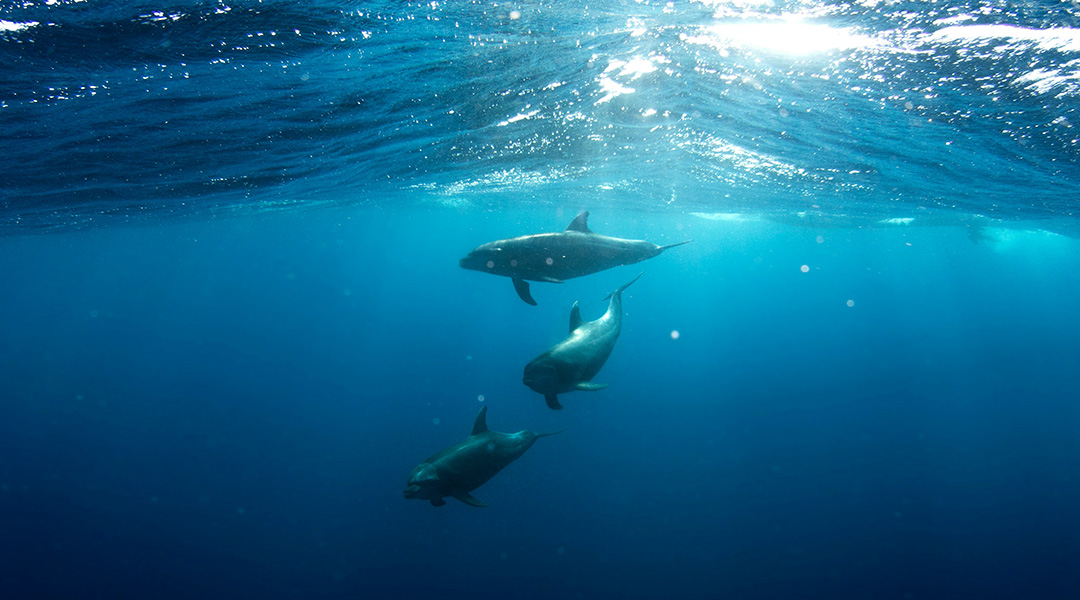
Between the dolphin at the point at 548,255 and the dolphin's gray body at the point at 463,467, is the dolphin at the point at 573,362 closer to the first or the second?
the dolphin at the point at 548,255

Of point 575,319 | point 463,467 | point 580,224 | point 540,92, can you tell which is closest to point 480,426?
point 463,467

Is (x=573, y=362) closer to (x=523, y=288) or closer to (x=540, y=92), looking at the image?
(x=523, y=288)

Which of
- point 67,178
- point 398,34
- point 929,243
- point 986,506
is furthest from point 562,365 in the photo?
point 929,243

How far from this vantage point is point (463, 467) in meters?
6.52

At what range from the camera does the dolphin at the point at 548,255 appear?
20.1 ft

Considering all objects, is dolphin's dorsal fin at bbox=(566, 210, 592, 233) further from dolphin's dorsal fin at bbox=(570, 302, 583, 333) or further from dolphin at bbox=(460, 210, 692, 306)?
dolphin's dorsal fin at bbox=(570, 302, 583, 333)

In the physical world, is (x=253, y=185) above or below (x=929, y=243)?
above

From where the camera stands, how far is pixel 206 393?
4712 centimetres

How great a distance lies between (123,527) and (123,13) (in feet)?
80.9

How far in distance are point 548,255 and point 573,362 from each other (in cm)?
141

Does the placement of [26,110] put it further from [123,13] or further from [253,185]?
[253,185]

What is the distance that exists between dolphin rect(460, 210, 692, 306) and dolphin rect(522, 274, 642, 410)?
2.44ft

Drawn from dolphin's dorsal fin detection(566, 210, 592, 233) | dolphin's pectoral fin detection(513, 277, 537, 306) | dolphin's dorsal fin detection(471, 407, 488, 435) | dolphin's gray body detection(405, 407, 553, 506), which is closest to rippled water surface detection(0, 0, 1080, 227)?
dolphin's dorsal fin detection(566, 210, 592, 233)

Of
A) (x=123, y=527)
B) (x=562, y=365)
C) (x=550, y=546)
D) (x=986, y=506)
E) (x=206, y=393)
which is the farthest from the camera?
(x=206, y=393)
